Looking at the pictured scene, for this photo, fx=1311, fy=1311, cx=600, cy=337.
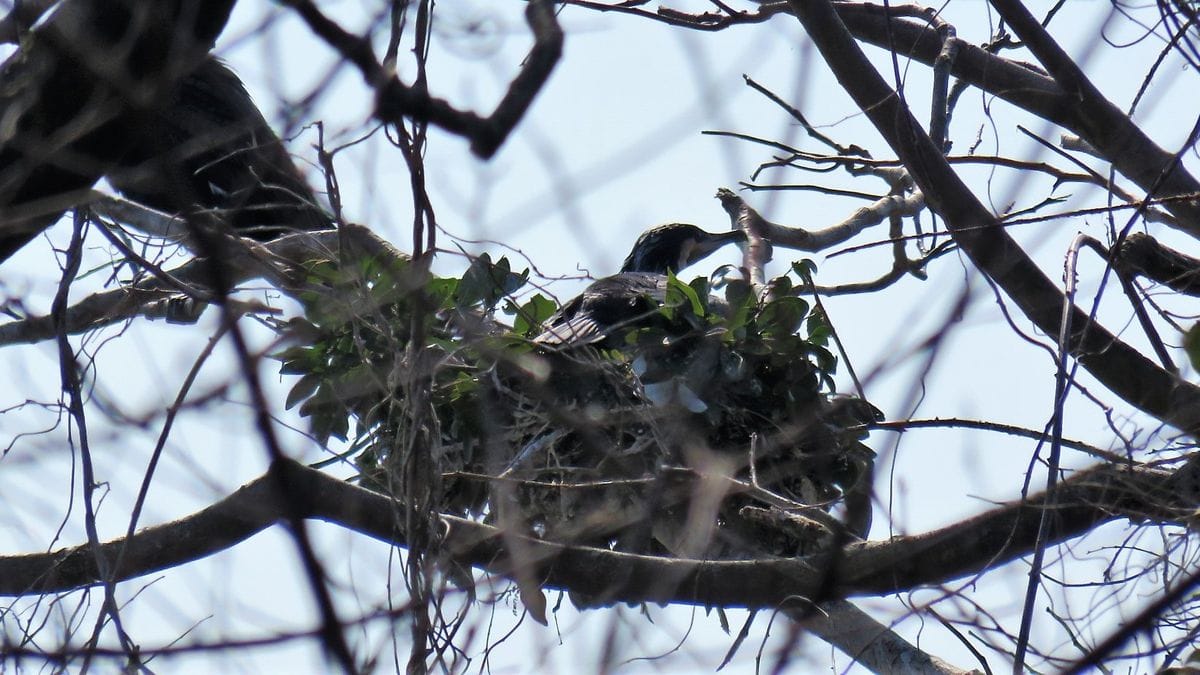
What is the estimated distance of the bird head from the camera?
7.53 meters

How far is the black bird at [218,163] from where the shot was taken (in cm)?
168

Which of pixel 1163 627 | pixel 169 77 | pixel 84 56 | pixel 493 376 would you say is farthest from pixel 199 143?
pixel 1163 627

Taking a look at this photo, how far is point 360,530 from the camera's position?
3.50 meters

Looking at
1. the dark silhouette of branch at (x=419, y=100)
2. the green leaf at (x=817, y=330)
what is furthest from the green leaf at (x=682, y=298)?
the dark silhouette of branch at (x=419, y=100)

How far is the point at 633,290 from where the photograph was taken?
570 cm

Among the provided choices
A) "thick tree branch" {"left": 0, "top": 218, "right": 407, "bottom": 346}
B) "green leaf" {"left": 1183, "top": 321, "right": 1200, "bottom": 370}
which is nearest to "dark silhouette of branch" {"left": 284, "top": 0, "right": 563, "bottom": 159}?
"thick tree branch" {"left": 0, "top": 218, "right": 407, "bottom": 346}

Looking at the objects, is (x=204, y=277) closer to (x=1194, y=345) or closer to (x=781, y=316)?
(x=1194, y=345)

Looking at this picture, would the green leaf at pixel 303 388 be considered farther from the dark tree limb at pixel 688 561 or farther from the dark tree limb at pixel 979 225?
the dark tree limb at pixel 979 225

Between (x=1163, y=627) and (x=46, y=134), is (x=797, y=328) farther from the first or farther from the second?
(x=46, y=134)

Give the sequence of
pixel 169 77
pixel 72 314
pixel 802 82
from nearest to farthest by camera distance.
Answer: pixel 169 77 < pixel 802 82 < pixel 72 314

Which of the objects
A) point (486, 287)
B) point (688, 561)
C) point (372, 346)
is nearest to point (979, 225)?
point (688, 561)

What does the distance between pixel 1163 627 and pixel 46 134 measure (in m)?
2.80

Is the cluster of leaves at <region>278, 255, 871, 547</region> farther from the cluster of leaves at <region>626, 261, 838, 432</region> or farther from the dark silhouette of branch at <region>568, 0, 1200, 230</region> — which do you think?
the dark silhouette of branch at <region>568, 0, 1200, 230</region>

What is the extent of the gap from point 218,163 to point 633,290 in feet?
6.26
